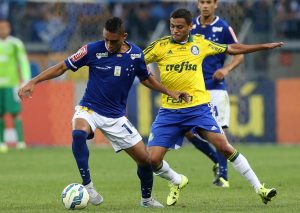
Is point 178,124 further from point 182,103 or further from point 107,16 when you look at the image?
point 107,16

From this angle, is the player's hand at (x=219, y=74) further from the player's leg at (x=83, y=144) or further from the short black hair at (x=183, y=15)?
the player's leg at (x=83, y=144)

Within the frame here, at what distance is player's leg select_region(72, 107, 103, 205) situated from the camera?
9852 mm

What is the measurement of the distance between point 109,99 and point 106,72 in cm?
29

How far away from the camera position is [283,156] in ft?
59.5

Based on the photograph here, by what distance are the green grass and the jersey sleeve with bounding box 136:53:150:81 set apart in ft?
4.66

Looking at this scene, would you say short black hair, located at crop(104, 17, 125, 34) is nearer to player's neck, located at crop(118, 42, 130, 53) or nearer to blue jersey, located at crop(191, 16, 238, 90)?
player's neck, located at crop(118, 42, 130, 53)

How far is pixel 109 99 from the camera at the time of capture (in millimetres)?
10102

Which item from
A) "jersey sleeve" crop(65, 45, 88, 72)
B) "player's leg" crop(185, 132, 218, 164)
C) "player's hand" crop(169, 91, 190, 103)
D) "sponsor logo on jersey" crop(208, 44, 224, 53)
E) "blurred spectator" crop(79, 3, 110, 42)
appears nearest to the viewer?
"jersey sleeve" crop(65, 45, 88, 72)

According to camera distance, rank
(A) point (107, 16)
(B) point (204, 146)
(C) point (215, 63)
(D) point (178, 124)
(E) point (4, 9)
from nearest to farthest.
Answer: (D) point (178, 124)
(C) point (215, 63)
(B) point (204, 146)
(A) point (107, 16)
(E) point (4, 9)

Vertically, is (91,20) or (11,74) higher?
(91,20)

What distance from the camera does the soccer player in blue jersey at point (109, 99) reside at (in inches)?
393

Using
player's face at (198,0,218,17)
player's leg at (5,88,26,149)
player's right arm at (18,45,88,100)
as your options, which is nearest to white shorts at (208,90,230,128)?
player's face at (198,0,218,17)

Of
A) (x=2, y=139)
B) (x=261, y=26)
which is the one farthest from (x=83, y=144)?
(x=261, y=26)

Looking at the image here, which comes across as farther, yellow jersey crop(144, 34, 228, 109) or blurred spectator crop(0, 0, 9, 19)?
blurred spectator crop(0, 0, 9, 19)
